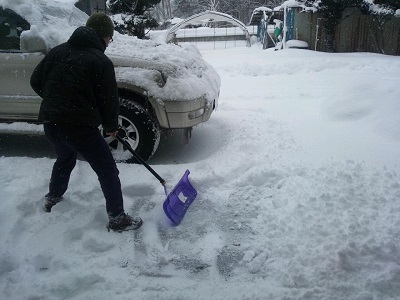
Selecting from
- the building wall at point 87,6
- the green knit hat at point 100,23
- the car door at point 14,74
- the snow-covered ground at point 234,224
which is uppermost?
the building wall at point 87,6

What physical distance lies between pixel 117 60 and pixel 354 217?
2.81m

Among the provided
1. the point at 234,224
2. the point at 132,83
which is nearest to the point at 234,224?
the point at 234,224

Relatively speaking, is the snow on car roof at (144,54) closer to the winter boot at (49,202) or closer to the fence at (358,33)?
the winter boot at (49,202)

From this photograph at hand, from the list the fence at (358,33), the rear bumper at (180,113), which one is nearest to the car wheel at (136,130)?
the rear bumper at (180,113)

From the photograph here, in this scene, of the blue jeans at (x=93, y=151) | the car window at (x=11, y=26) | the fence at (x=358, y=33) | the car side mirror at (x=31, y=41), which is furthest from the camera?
the fence at (x=358, y=33)

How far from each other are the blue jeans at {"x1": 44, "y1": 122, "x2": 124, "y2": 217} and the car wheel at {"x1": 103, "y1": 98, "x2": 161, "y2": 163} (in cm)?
89

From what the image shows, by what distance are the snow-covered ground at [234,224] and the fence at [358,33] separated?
11.3 meters

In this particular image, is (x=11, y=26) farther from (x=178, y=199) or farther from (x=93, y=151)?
(x=178, y=199)

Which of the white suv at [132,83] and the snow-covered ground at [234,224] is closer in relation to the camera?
the snow-covered ground at [234,224]

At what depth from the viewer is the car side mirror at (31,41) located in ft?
11.6

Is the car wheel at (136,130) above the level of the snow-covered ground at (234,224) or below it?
above

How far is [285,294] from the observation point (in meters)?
2.21

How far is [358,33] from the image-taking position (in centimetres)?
1481

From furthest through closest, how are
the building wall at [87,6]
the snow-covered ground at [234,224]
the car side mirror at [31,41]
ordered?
the building wall at [87,6] → the car side mirror at [31,41] → the snow-covered ground at [234,224]
